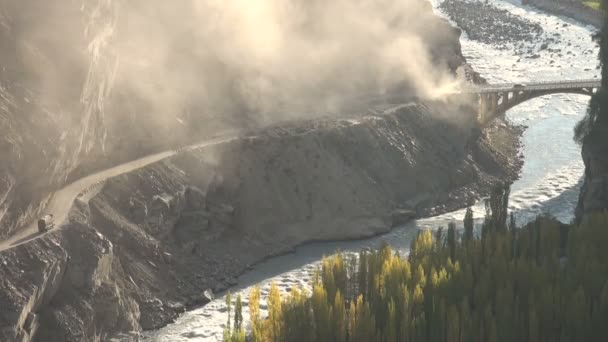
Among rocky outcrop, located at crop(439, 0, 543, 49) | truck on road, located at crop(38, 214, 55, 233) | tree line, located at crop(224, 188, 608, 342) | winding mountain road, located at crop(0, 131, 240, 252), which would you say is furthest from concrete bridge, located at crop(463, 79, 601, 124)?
truck on road, located at crop(38, 214, 55, 233)

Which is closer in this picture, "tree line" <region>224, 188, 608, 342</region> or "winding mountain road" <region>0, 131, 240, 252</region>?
"tree line" <region>224, 188, 608, 342</region>

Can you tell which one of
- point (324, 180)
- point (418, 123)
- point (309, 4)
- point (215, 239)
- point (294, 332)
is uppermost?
point (309, 4)

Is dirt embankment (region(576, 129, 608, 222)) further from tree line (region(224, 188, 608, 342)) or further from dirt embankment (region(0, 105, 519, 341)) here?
dirt embankment (region(0, 105, 519, 341))

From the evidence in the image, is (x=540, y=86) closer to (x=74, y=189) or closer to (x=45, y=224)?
(x=74, y=189)

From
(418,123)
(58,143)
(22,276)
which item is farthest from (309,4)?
(22,276)

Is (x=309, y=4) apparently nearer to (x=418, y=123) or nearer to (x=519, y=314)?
(x=418, y=123)
